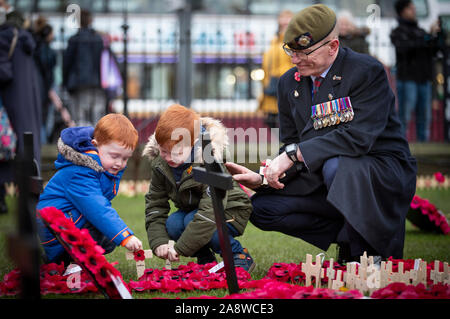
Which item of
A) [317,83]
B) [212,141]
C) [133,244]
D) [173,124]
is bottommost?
[133,244]

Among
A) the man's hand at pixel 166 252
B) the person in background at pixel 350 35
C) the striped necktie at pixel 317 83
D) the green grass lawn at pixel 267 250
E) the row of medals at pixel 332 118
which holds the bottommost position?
the green grass lawn at pixel 267 250

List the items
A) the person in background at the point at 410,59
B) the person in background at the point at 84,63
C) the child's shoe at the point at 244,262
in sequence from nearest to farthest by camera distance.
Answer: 1. the child's shoe at the point at 244,262
2. the person in background at the point at 84,63
3. the person in background at the point at 410,59


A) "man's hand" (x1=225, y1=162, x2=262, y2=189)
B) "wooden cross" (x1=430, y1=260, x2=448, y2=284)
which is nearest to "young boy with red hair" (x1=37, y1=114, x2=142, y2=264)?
"man's hand" (x1=225, y1=162, x2=262, y2=189)

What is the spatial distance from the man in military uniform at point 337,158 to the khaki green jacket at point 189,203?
15 centimetres

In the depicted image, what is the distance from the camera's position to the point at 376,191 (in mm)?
3676

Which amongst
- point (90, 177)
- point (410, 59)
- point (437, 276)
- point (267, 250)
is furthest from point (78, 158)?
point (410, 59)

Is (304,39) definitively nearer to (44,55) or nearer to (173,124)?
(173,124)

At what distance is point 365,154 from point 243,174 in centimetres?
67

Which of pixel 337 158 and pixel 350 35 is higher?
pixel 350 35

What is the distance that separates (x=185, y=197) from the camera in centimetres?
402

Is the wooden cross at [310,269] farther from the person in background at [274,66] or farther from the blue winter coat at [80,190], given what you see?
the person in background at [274,66]

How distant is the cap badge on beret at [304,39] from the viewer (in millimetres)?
3736

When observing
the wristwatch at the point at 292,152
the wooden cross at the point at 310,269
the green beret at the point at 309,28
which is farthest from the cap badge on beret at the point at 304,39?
the wooden cross at the point at 310,269

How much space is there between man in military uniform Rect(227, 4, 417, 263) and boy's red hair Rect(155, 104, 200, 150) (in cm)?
33
